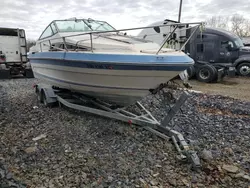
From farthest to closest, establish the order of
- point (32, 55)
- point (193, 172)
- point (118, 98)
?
point (32, 55)
point (118, 98)
point (193, 172)

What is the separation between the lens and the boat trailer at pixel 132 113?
10.2 ft

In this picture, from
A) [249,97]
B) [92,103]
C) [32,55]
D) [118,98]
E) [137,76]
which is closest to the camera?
[137,76]

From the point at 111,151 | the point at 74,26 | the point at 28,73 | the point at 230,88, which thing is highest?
the point at 74,26

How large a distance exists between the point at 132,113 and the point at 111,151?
1385mm

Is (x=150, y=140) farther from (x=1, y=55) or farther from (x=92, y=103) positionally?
(x=1, y=55)

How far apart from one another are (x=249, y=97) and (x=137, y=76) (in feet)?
16.1

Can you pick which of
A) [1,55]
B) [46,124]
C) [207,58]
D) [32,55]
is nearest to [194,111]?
[46,124]

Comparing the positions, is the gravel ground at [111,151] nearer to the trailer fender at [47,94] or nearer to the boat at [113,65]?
the trailer fender at [47,94]

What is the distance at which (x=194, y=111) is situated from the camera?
504cm

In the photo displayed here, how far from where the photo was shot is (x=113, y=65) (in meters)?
3.43

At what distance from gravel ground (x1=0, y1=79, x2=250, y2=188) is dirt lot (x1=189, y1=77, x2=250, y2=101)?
260 centimetres

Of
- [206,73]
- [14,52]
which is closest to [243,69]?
[206,73]

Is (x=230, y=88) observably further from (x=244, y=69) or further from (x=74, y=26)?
(x=74, y=26)

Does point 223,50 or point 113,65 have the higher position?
point 223,50
